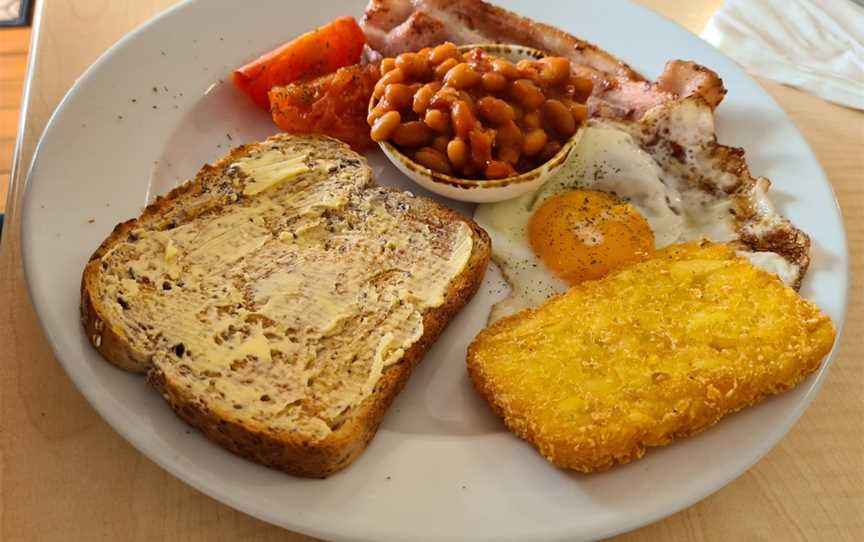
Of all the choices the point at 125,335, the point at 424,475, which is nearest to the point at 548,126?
the point at 424,475

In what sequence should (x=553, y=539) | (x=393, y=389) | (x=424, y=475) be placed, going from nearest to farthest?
1. (x=553, y=539)
2. (x=424, y=475)
3. (x=393, y=389)

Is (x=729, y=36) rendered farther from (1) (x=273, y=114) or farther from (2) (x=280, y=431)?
(2) (x=280, y=431)

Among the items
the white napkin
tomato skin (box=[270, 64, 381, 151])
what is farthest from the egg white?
the white napkin

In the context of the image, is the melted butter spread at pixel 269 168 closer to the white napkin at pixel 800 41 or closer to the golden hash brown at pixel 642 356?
the golden hash brown at pixel 642 356

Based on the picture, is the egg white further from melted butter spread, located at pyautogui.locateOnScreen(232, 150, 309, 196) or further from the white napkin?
the white napkin

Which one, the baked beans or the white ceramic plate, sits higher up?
the baked beans

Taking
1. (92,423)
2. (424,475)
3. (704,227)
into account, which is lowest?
(92,423)

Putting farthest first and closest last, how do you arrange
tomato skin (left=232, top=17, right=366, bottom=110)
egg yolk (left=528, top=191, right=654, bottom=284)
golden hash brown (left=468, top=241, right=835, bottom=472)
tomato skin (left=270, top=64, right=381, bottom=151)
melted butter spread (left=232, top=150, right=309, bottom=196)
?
tomato skin (left=232, top=17, right=366, bottom=110) < tomato skin (left=270, top=64, right=381, bottom=151) < egg yolk (left=528, top=191, right=654, bottom=284) < melted butter spread (left=232, top=150, right=309, bottom=196) < golden hash brown (left=468, top=241, right=835, bottom=472)

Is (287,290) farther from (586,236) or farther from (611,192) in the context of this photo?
(611,192)
